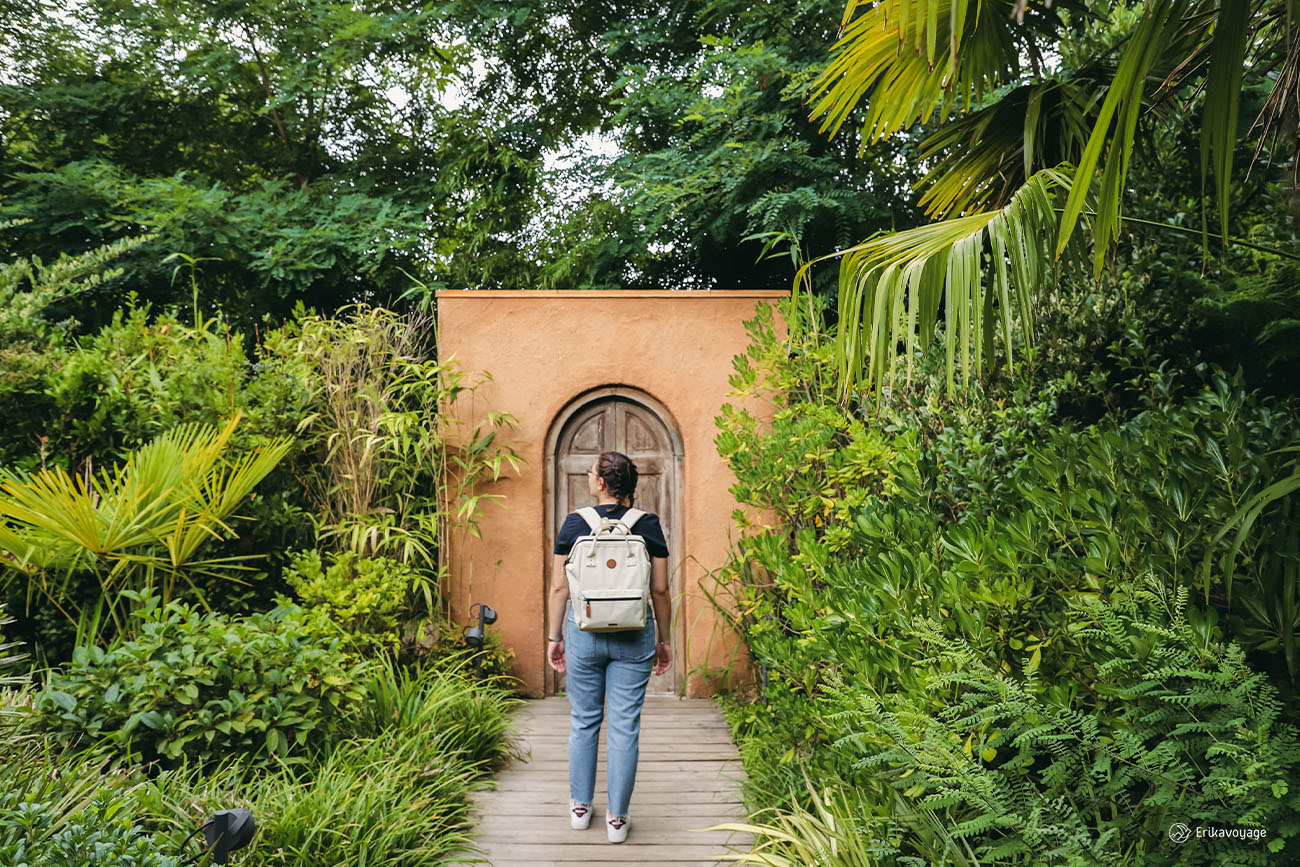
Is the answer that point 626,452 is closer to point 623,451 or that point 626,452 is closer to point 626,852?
point 623,451

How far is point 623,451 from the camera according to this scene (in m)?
5.98

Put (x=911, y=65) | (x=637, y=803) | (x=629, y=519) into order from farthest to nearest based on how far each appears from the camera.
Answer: (x=637, y=803), (x=629, y=519), (x=911, y=65)

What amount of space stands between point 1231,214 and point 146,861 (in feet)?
17.4

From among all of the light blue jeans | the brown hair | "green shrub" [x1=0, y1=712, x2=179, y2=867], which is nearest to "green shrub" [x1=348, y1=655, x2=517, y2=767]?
the light blue jeans

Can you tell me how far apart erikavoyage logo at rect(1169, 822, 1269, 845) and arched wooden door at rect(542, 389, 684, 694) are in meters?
4.24

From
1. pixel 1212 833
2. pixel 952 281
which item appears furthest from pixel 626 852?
pixel 952 281

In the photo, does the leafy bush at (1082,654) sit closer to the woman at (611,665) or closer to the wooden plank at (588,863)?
the wooden plank at (588,863)

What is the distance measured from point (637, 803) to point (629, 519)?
1.49 metres

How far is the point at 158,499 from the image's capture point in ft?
13.1

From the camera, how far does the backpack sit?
326 cm

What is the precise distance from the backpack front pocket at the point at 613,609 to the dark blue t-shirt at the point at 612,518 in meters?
0.26

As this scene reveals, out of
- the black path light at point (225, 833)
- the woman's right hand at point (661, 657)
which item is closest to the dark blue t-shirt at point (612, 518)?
the woman's right hand at point (661, 657)

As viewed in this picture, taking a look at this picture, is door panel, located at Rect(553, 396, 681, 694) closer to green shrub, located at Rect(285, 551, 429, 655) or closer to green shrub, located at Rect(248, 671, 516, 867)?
green shrub, located at Rect(285, 551, 429, 655)

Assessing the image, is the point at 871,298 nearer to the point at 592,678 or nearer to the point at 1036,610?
the point at 1036,610
